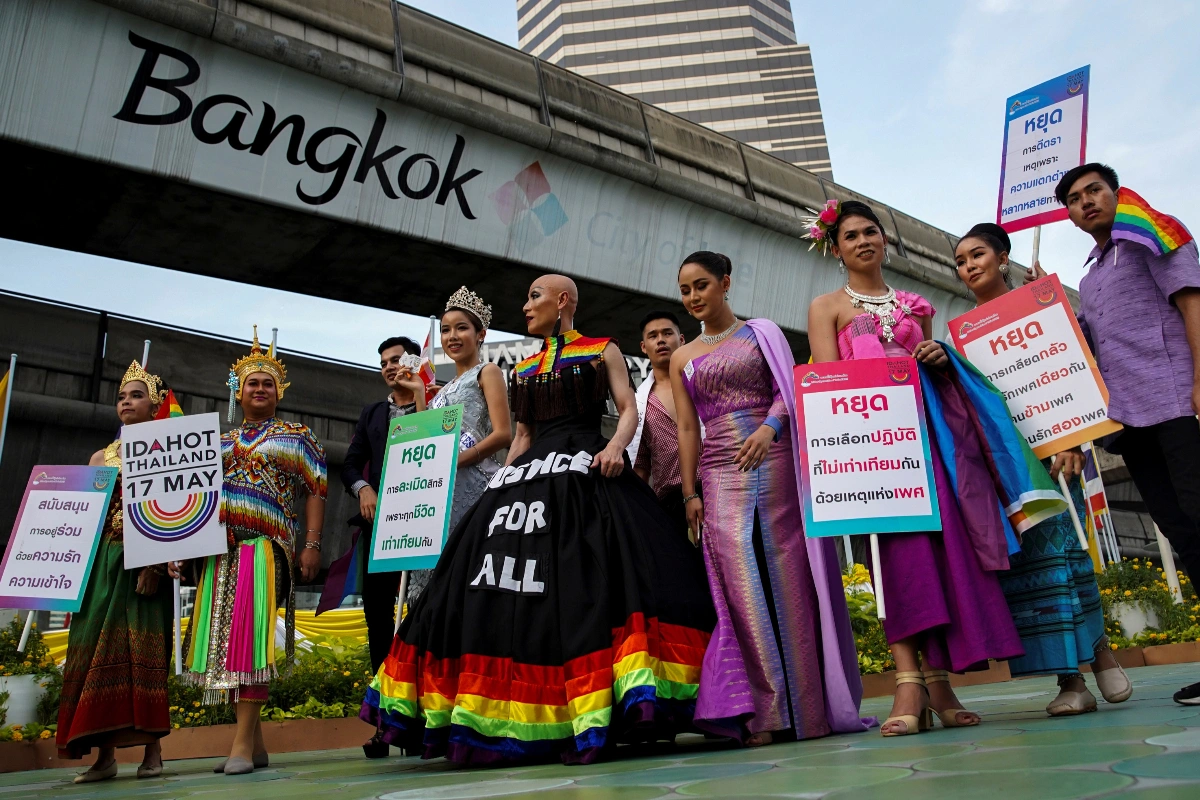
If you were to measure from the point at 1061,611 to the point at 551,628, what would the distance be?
1.69 metres

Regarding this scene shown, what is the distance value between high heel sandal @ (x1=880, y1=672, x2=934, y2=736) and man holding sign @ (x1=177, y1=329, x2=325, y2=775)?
2.57m

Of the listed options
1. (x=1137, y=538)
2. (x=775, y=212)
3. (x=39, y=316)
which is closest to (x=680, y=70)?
(x=1137, y=538)

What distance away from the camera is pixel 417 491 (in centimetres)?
432

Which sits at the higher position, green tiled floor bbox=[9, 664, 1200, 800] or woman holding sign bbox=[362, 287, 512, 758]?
woman holding sign bbox=[362, 287, 512, 758]

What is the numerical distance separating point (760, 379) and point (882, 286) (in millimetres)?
588

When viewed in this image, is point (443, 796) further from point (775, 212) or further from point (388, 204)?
point (775, 212)

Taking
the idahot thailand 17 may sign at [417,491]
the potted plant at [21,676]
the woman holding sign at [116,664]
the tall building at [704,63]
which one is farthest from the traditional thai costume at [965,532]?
the tall building at [704,63]

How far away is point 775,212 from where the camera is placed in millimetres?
12438

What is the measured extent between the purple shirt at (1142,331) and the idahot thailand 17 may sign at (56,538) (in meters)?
4.51

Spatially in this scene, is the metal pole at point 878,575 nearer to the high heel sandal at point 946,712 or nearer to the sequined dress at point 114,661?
the high heel sandal at point 946,712

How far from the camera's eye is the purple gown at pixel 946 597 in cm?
294

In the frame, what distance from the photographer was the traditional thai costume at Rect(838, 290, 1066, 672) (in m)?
2.97

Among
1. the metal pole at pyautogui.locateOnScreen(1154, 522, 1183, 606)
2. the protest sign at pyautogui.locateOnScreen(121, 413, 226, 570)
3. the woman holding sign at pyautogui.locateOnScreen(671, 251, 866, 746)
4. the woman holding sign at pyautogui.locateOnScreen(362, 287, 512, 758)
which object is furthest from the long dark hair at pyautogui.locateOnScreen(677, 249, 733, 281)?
the metal pole at pyautogui.locateOnScreen(1154, 522, 1183, 606)

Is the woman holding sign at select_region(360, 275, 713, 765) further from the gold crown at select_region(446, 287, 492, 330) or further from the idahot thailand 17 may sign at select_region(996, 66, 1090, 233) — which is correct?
the idahot thailand 17 may sign at select_region(996, 66, 1090, 233)
